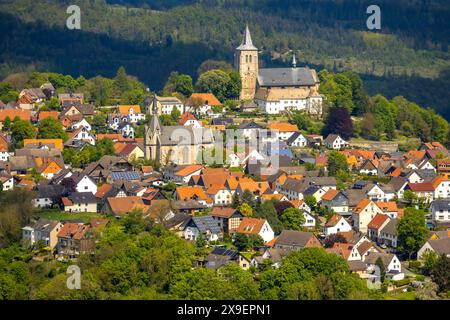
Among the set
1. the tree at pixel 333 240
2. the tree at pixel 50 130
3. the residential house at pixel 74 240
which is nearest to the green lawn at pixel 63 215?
the residential house at pixel 74 240

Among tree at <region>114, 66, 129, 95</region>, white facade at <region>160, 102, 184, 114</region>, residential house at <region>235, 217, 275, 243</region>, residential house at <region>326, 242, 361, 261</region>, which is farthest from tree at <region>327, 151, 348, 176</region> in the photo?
tree at <region>114, 66, 129, 95</region>

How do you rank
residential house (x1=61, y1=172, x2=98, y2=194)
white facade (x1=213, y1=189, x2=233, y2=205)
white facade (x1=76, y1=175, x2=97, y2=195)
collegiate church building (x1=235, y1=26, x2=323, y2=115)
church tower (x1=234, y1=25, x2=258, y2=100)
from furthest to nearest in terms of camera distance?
church tower (x1=234, y1=25, x2=258, y2=100) → collegiate church building (x1=235, y1=26, x2=323, y2=115) → white facade (x1=76, y1=175, x2=97, y2=195) → residential house (x1=61, y1=172, x2=98, y2=194) → white facade (x1=213, y1=189, x2=233, y2=205)

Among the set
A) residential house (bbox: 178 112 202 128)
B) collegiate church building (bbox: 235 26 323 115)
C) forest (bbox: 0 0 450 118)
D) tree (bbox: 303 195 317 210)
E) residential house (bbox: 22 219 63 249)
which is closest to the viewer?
residential house (bbox: 22 219 63 249)

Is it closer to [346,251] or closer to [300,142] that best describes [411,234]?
[346,251]

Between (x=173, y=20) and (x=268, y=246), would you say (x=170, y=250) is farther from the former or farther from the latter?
(x=173, y=20)

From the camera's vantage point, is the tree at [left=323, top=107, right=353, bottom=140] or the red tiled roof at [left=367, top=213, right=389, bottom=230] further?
the tree at [left=323, top=107, right=353, bottom=140]

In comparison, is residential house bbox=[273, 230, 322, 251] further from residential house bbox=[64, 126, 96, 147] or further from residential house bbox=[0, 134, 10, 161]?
residential house bbox=[64, 126, 96, 147]
